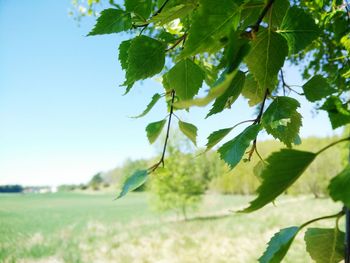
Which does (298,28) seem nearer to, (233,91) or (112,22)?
(233,91)

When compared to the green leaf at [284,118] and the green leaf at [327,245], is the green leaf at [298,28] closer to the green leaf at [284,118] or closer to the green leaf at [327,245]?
the green leaf at [284,118]

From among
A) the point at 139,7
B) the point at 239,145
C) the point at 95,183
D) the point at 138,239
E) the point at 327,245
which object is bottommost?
the point at 138,239

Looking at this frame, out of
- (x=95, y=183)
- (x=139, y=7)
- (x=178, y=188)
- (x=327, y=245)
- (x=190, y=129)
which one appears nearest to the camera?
(x=327, y=245)

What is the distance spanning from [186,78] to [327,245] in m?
0.28

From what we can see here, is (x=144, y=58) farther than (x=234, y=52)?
Yes

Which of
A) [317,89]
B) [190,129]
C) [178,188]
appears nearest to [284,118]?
[317,89]

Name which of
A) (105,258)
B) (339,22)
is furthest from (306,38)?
(105,258)

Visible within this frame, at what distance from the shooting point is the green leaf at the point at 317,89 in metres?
0.49

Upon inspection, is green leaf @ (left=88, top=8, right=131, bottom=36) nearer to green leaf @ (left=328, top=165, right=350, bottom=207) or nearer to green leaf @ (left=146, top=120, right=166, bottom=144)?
green leaf @ (left=146, top=120, right=166, bottom=144)

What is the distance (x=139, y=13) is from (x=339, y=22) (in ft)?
2.51

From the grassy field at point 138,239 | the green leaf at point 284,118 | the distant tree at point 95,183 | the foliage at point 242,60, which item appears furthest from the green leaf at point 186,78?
the distant tree at point 95,183

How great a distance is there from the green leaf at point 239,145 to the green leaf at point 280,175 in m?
0.14

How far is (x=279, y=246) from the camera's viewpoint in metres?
0.33

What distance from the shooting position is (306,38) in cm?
45
